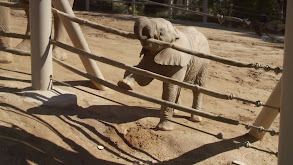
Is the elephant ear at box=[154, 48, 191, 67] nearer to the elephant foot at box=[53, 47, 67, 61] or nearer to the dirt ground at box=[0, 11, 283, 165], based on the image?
the dirt ground at box=[0, 11, 283, 165]

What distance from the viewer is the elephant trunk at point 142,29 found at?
13.6 ft

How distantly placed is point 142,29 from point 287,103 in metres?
1.64

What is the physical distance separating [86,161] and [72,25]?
1998mm

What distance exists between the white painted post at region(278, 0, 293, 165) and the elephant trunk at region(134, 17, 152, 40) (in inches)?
59.8

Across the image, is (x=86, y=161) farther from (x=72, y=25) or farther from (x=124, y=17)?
(x=124, y=17)

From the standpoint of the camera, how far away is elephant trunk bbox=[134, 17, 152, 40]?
4157mm

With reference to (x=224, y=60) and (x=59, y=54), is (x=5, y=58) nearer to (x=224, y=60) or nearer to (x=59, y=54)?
(x=59, y=54)

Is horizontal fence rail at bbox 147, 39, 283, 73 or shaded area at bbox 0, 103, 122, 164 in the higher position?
horizontal fence rail at bbox 147, 39, 283, 73

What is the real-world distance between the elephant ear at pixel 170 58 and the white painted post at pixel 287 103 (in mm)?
1710

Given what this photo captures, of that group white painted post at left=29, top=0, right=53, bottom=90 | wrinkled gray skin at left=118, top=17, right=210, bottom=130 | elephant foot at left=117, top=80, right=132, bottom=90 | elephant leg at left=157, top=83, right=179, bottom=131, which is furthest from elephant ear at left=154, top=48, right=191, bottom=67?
white painted post at left=29, top=0, right=53, bottom=90

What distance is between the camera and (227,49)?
11.0m

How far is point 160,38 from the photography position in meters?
4.54

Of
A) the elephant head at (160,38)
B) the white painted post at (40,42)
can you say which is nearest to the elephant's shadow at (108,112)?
the white painted post at (40,42)

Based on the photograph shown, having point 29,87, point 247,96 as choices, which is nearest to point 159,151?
point 29,87
